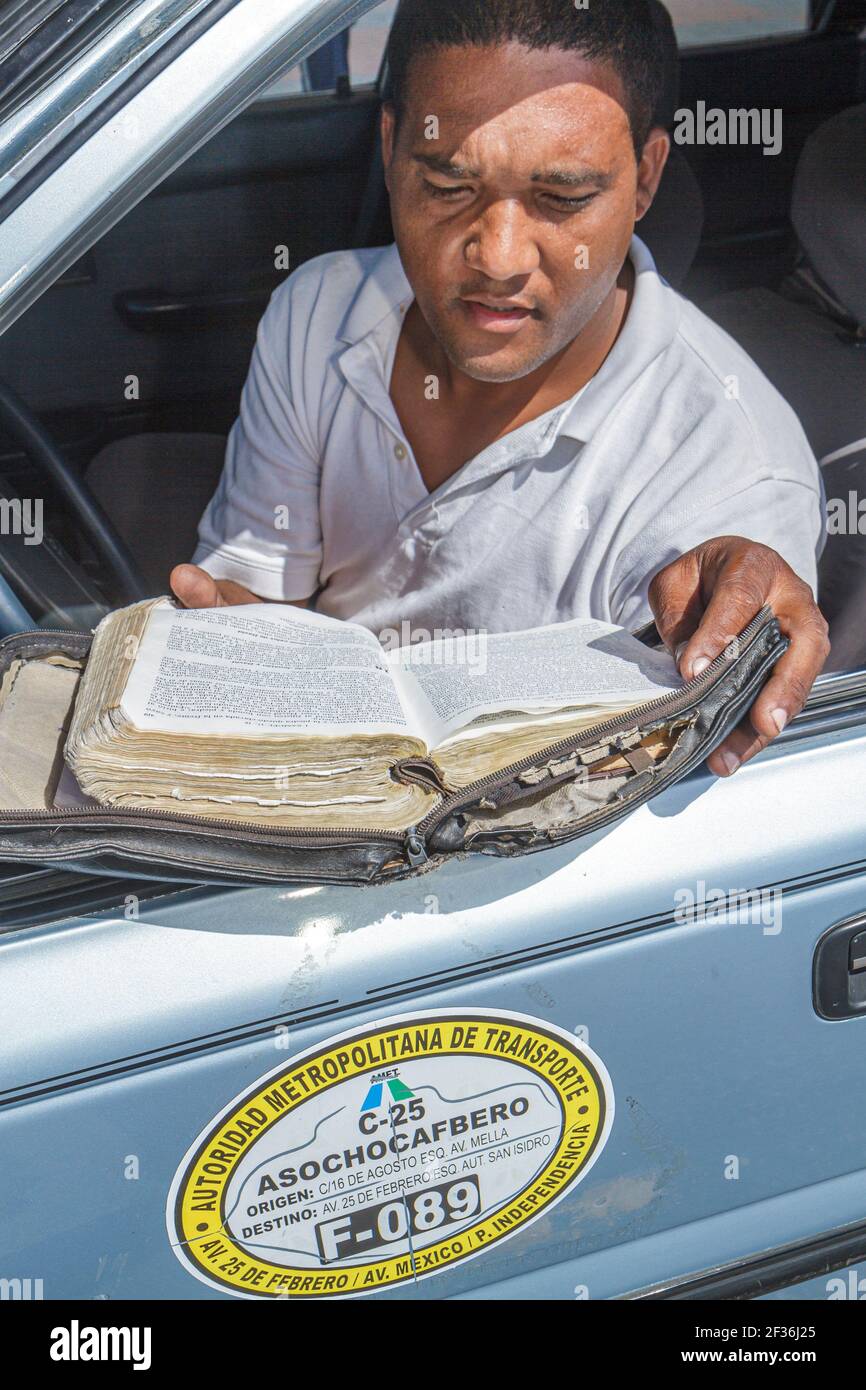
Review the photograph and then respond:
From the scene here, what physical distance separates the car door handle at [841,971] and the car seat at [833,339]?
0.50 m

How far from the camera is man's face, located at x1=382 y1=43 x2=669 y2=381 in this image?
1.39 metres

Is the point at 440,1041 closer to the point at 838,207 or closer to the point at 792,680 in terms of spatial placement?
the point at 792,680

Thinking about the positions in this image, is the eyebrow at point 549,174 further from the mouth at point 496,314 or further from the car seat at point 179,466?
the car seat at point 179,466

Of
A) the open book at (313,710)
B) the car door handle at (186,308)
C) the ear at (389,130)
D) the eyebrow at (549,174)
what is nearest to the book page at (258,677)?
the open book at (313,710)

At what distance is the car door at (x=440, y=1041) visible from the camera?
1054mm

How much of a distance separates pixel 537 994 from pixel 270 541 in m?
1.03

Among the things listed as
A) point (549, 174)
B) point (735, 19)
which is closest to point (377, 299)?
point (549, 174)

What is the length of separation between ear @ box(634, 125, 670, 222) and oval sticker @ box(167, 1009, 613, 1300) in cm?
102

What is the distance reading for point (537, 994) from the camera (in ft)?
3.74

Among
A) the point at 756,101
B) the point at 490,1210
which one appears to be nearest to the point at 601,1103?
the point at 490,1210

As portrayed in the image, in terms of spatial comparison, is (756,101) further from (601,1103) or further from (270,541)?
(601,1103)

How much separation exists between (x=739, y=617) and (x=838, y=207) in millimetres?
899

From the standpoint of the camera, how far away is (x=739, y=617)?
1217mm
